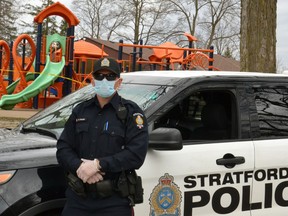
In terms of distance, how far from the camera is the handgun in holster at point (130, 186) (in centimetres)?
262

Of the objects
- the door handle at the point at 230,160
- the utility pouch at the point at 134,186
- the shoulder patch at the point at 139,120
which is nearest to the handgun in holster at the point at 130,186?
the utility pouch at the point at 134,186

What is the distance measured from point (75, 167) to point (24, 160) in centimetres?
48

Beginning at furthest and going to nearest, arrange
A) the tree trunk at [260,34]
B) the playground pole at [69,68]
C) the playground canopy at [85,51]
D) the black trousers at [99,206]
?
the playground canopy at [85,51]
the playground pole at [69,68]
the tree trunk at [260,34]
the black trousers at [99,206]

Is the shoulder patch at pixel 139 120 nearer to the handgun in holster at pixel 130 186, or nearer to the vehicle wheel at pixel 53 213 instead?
the handgun in holster at pixel 130 186

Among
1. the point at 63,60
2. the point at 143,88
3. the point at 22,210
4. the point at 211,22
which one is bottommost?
the point at 22,210

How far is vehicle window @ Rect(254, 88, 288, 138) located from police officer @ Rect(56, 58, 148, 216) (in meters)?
1.43

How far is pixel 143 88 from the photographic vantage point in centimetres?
368

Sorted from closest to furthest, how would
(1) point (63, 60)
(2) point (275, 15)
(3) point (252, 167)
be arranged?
(3) point (252, 167) → (2) point (275, 15) → (1) point (63, 60)

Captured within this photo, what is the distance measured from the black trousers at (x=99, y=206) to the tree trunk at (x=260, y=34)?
6.51 m

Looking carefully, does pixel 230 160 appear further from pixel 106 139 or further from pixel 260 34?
pixel 260 34

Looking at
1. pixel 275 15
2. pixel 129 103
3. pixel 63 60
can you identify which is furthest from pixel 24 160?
pixel 63 60

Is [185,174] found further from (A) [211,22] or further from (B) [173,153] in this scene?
(A) [211,22]

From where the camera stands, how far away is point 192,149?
11.1ft

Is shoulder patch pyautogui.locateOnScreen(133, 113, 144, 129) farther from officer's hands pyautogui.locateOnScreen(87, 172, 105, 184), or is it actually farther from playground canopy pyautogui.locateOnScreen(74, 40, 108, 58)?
playground canopy pyautogui.locateOnScreen(74, 40, 108, 58)
